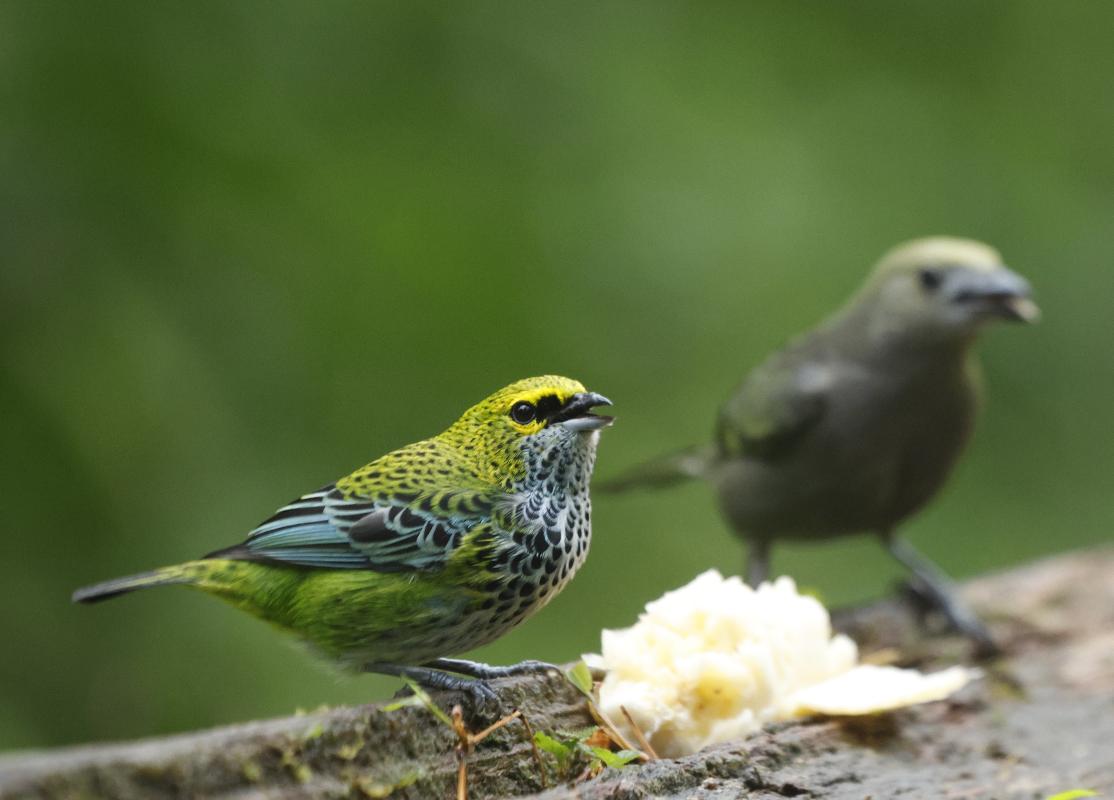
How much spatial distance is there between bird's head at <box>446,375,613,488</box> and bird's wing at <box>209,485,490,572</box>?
88mm

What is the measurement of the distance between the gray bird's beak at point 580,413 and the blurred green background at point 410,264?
1.71m

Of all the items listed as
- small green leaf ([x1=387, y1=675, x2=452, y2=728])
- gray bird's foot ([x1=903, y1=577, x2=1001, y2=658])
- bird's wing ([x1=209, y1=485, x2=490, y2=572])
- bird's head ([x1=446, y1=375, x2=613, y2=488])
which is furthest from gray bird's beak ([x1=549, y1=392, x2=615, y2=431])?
gray bird's foot ([x1=903, y1=577, x2=1001, y2=658])

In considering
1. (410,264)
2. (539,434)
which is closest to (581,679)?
(539,434)

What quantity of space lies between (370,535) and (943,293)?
3.45 m

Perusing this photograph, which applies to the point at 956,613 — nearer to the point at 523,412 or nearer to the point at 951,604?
the point at 951,604

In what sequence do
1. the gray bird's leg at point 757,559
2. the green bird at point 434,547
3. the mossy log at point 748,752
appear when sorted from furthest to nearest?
the gray bird's leg at point 757,559
the green bird at point 434,547
the mossy log at point 748,752

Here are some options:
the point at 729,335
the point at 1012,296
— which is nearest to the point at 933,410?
the point at 1012,296

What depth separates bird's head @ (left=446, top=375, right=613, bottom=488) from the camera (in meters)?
1.93

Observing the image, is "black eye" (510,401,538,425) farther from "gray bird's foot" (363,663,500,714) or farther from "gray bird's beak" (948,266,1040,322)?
"gray bird's beak" (948,266,1040,322)

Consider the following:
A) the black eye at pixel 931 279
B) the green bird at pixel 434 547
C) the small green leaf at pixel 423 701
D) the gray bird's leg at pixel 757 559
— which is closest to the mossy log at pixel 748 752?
the small green leaf at pixel 423 701

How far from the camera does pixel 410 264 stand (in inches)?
183

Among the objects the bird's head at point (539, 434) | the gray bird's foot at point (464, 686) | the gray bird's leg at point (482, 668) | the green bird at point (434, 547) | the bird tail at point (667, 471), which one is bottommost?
the gray bird's foot at point (464, 686)

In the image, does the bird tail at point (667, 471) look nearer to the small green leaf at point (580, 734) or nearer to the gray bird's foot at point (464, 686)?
the small green leaf at point (580, 734)

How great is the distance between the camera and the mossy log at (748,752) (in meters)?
1.56
